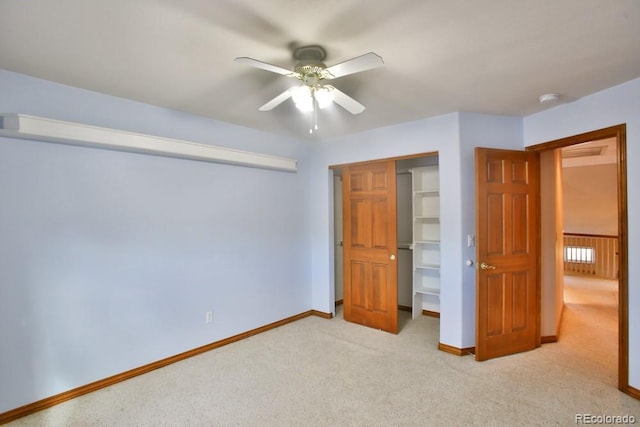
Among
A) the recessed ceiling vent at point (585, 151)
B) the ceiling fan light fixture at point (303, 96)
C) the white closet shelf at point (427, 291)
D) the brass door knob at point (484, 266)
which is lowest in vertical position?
the white closet shelf at point (427, 291)

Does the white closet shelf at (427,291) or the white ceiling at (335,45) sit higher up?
the white ceiling at (335,45)

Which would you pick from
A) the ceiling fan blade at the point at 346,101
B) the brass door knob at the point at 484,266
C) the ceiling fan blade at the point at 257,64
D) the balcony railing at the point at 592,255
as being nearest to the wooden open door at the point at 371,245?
the brass door knob at the point at 484,266

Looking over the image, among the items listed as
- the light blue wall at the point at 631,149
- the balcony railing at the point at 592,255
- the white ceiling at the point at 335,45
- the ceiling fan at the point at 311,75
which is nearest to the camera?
the white ceiling at the point at 335,45

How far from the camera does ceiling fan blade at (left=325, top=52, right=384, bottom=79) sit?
1.46 m

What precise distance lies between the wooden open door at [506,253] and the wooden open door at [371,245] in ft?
3.12

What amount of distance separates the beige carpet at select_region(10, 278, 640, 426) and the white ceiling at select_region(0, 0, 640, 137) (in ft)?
7.82

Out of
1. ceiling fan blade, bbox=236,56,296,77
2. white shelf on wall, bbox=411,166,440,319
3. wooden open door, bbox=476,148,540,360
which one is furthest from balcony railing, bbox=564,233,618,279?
ceiling fan blade, bbox=236,56,296,77

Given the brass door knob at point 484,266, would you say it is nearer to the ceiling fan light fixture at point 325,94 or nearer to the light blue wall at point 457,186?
the light blue wall at point 457,186

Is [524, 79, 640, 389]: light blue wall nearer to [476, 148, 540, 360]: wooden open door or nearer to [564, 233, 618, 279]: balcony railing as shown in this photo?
[476, 148, 540, 360]: wooden open door

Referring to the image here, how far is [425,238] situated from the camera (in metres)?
4.28

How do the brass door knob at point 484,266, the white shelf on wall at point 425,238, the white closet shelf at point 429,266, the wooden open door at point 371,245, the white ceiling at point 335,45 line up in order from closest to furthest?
the white ceiling at point 335,45 → the brass door knob at point 484,266 → the wooden open door at point 371,245 → the white closet shelf at point 429,266 → the white shelf on wall at point 425,238

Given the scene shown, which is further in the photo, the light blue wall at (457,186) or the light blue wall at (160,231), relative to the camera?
the light blue wall at (457,186)

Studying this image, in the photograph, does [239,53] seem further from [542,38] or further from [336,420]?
[336,420]

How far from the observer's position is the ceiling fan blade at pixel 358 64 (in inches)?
57.4
